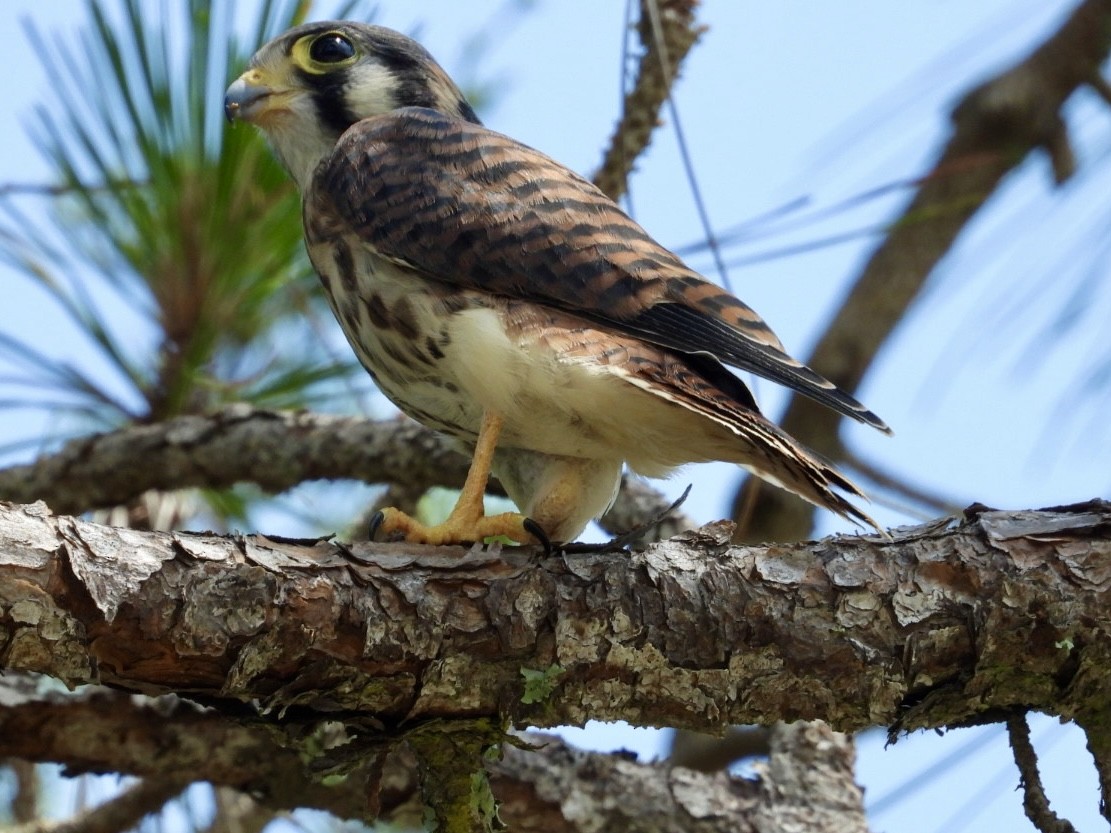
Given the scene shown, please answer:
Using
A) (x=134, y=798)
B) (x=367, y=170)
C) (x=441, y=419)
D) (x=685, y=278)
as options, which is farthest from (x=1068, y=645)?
(x=134, y=798)

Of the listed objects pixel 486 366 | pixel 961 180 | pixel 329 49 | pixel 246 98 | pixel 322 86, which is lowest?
pixel 486 366

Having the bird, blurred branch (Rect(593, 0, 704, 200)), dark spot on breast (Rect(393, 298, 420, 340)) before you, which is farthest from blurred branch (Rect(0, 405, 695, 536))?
blurred branch (Rect(593, 0, 704, 200))

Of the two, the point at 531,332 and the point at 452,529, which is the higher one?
the point at 531,332

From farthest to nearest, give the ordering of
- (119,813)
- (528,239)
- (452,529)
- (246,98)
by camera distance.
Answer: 1. (246,98)
2. (119,813)
3. (528,239)
4. (452,529)

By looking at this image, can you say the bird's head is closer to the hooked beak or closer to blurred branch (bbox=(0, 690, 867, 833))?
the hooked beak

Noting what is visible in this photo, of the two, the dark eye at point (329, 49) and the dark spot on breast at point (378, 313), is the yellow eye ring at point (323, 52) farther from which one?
the dark spot on breast at point (378, 313)

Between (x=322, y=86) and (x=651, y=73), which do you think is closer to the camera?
(x=651, y=73)

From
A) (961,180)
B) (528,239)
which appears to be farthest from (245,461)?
(961,180)

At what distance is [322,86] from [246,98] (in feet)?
0.76

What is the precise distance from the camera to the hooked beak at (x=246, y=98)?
3.56m

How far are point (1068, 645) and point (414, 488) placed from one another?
1912 millimetres

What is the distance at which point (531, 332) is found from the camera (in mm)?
2859

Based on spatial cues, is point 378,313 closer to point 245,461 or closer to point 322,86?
point 245,461

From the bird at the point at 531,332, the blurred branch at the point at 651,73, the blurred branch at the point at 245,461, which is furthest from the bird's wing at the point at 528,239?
the blurred branch at the point at 245,461
